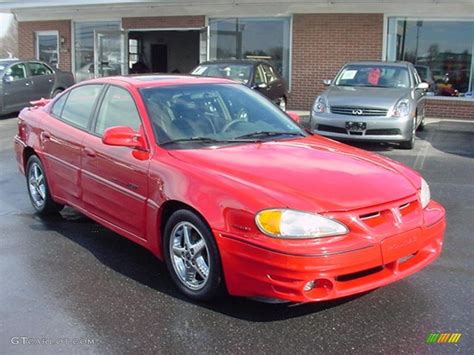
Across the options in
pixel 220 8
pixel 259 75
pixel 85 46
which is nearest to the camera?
pixel 259 75

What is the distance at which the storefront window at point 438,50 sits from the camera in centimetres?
1438

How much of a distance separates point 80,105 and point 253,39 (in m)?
11.8

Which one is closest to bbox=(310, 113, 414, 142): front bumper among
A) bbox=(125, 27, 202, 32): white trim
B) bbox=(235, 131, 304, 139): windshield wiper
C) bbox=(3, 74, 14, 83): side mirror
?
bbox=(235, 131, 304, 139): windshield wiper

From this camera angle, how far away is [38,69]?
51.2ft

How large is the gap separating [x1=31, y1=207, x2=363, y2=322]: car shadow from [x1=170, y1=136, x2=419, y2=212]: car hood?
0.76 meters

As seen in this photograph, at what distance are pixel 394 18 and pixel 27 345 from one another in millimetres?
13517

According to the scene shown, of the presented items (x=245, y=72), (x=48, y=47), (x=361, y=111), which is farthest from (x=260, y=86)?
(x=48, y=47)

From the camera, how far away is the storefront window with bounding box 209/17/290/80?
1587 centimetres

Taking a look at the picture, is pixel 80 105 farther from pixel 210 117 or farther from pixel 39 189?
pixel 210 117

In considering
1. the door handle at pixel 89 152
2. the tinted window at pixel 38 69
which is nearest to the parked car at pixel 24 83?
the tinted window at pixel 38 69

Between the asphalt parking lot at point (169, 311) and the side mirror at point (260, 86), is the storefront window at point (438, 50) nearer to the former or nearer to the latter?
the side mirror at point (260, 86)

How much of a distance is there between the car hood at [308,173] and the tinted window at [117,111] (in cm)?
63

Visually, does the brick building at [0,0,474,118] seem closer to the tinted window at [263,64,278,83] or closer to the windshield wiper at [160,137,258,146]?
the tinted window at [263,64,278,83]

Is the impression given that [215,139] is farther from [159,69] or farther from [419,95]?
[159,69]
